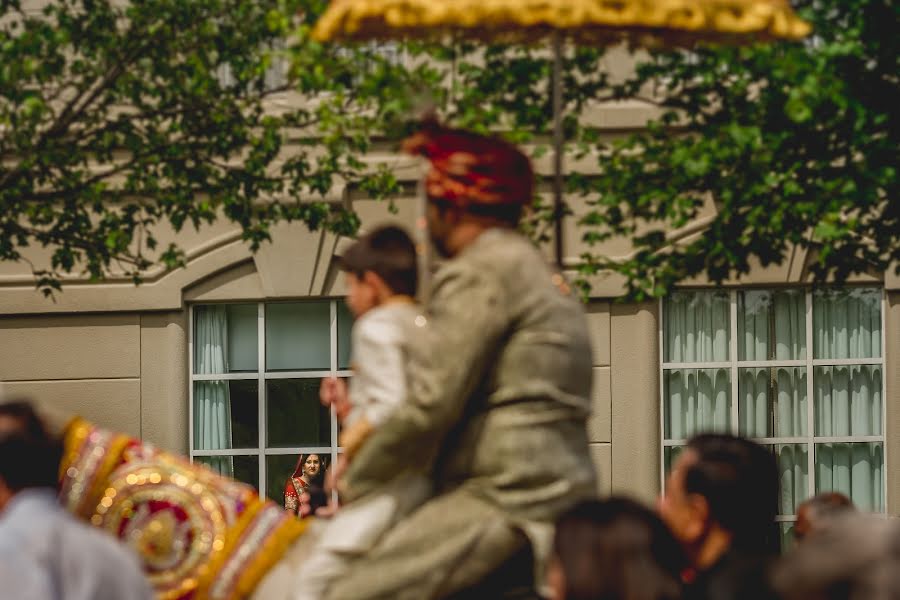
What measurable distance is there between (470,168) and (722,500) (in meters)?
1.15

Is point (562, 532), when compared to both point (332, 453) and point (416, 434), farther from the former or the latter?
point (332, 453)

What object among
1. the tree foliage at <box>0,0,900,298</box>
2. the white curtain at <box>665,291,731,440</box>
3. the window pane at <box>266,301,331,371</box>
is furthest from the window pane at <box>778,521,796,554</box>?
the tree foliage at <box>0,0,900,298</box>

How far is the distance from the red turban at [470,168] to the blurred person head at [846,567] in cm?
172

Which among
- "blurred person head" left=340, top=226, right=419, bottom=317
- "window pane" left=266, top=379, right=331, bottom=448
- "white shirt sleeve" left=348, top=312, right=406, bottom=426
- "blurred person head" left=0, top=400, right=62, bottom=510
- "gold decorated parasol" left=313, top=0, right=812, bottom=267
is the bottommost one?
"window pane" left=266, top=379, right=331, bottom=448

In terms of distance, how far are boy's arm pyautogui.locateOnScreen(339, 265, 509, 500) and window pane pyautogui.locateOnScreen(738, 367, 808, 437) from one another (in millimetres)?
10225

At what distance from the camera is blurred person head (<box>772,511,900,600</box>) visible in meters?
3.21

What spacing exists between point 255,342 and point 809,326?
15.5ft

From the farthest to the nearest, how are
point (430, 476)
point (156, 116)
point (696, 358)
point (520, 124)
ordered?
point (696, 358) < point (156, 116) < point (520, 124) < point (430, 476)

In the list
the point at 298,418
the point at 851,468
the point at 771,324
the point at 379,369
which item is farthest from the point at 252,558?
the point at 851,468

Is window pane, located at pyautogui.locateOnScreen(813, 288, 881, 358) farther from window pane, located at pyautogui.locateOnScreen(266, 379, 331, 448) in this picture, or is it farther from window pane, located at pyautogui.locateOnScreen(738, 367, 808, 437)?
window pane, located at pyautogui.locateOnScreen(266, 379, 331, 448)

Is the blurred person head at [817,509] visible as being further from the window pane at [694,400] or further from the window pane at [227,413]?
the window pane at [227,413]

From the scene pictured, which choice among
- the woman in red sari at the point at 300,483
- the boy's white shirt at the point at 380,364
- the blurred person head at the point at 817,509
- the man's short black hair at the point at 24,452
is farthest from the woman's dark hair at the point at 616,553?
the woman in red sari at the point at 300,483

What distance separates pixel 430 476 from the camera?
4.61 metres

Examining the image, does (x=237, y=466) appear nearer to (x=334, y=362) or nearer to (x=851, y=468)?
(x=334, y=362)
